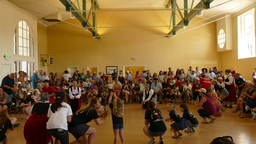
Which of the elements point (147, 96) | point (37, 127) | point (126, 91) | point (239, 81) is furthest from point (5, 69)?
point (239, 81)

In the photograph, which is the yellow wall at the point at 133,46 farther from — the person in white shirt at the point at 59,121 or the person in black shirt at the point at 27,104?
the person in white shirt at the point at 59,121

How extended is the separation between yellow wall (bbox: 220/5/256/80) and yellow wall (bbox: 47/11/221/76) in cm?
71

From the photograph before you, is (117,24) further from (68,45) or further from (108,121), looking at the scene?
(108,121)

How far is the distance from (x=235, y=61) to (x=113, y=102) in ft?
37.6

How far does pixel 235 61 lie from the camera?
41.9 ft

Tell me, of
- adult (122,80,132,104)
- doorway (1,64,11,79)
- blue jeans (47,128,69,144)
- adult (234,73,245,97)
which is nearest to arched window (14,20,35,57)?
doorway (1,64,11,79)

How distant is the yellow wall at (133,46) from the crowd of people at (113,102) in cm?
271

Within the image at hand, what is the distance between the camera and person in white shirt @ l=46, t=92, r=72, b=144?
2986 mm

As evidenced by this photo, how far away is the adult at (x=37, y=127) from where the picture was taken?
3.08 meters

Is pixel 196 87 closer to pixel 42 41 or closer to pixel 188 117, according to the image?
pixel 188 117

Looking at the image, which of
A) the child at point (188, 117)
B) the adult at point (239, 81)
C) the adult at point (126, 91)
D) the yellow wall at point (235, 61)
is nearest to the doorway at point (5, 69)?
the adult at point (126, 91)

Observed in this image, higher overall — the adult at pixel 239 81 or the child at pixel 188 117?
the adult at pixel 239 81

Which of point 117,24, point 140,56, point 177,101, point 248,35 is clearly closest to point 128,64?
point 140,56

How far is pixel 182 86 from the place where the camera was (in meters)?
9.72
